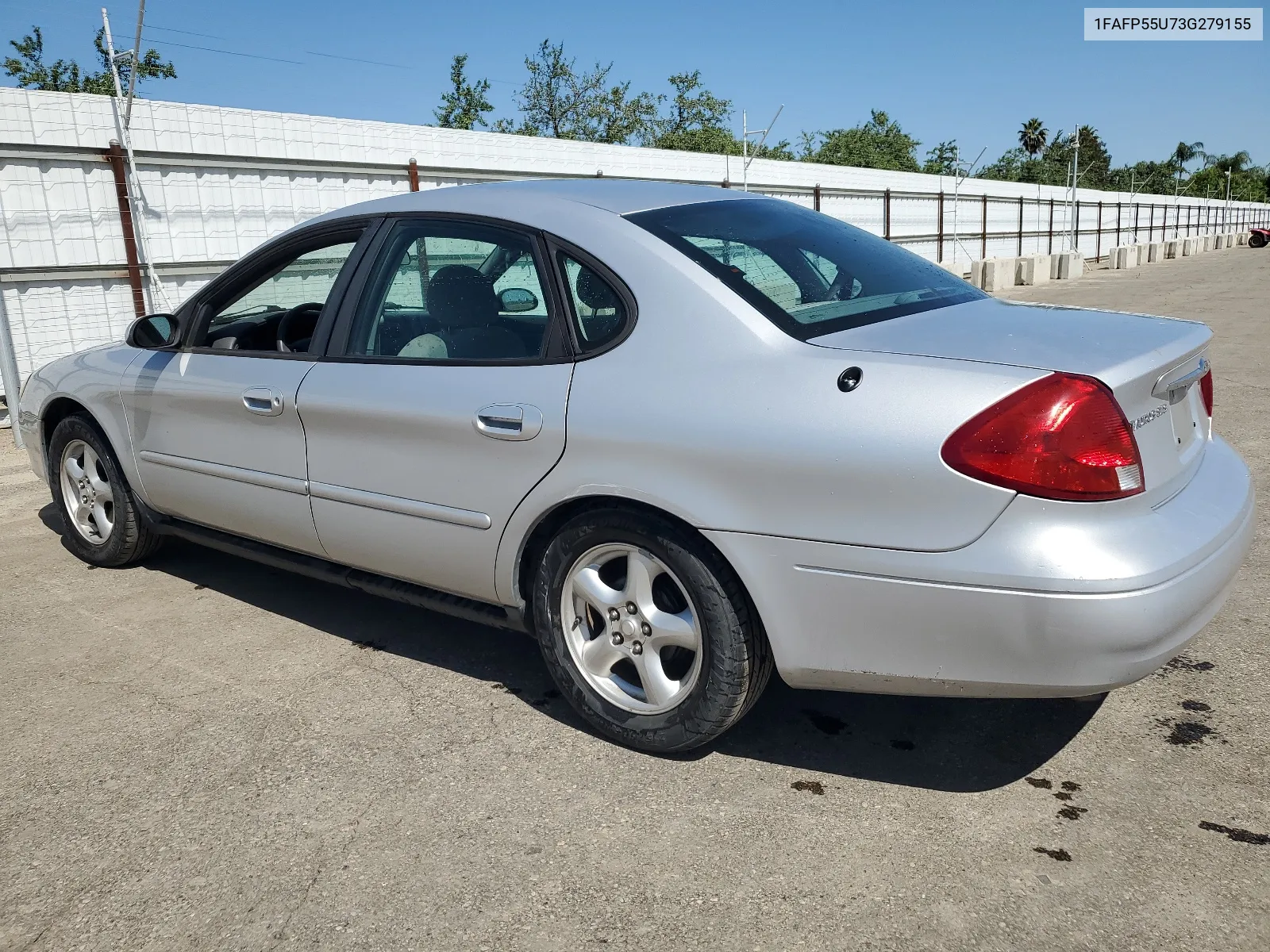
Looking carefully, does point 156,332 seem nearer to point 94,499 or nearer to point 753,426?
point 94,499

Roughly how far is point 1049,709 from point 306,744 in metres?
2.26

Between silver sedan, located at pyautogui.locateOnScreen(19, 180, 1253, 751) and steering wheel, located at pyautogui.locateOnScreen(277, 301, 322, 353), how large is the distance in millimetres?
14

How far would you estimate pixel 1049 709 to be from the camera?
3.15 meters

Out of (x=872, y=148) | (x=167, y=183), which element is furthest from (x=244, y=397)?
(x=872, y=148)

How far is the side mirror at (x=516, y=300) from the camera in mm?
3121

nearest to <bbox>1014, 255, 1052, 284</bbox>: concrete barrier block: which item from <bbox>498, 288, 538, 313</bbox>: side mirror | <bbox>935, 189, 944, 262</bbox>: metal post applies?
<bbox>935, 189, 944, 262</bbox>: metal post

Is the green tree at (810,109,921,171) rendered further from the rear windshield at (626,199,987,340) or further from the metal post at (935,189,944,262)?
the rear windshield at (626,199,987,340)

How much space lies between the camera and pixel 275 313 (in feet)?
13.9

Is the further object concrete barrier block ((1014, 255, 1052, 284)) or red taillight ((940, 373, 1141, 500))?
concrete barrier block ((1014, 255, 1052, 284))

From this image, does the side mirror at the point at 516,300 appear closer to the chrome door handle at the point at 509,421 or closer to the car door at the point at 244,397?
the chrome door handle at the point at 509,421

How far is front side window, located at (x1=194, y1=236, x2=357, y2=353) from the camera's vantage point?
3918 mm

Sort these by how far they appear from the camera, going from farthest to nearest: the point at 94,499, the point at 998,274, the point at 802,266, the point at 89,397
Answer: the point at 998,274, the point at 94,499, the point at 89,397, the point at 802,266

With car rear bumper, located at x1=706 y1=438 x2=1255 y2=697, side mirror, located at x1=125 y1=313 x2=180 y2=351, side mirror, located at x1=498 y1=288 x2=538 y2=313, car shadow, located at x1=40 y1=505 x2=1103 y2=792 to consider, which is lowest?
car shadow, located at x1=40 y1=505 x2=1103 y2=792

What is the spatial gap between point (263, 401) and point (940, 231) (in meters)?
25.0
